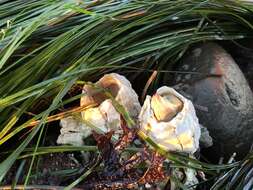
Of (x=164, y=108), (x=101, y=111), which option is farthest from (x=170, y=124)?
(x=101, y=111)

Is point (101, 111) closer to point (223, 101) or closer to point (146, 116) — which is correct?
point (146, 116)

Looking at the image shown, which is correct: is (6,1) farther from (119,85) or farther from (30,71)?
(119,85)

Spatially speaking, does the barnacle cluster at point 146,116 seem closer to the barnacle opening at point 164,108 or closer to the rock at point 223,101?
the barnacle opening at point 164,108

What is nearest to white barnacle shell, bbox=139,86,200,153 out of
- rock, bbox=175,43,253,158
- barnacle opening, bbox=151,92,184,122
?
barnacle opening, bbox=151,92,184,122

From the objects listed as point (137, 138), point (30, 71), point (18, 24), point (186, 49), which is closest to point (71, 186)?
point (137, 138)

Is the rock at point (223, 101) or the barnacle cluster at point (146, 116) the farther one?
the rock at point (223, 101)

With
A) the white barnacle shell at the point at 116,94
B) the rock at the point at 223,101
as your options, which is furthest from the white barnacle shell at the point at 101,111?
the rock at the point at 223,101
